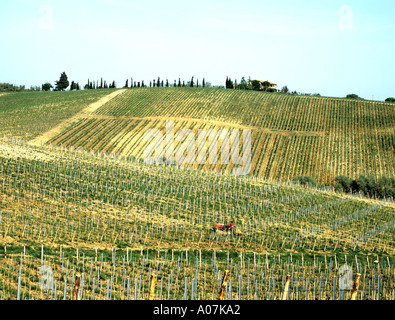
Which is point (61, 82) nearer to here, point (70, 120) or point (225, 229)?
point (70, 120)

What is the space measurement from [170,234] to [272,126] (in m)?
49.7

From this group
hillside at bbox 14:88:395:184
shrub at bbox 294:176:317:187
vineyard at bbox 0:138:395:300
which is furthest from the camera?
hillside at bbox 14:88:395:184

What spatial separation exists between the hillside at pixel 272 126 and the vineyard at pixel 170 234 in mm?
17193

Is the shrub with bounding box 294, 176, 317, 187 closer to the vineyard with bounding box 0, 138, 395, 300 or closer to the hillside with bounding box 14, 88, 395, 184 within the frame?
the hillside with bounding box 14, 88, 395, 184

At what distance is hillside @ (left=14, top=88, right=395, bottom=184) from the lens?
61.5 m

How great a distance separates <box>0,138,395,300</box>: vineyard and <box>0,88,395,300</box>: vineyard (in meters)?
0.11

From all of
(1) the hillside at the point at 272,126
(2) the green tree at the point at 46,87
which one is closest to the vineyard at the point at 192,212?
(1) the hillside at the point at 272,126

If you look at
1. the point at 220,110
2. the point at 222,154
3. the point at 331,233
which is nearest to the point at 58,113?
the point at 220,110

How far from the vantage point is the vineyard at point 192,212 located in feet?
59.1

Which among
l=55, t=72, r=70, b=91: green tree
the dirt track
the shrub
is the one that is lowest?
the shrub

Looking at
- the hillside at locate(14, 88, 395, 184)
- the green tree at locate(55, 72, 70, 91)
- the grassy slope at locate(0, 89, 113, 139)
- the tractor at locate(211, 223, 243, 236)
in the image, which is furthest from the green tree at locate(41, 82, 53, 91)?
the tractor at locate(211, 223, 243, 236)

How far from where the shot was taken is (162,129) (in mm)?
72000
